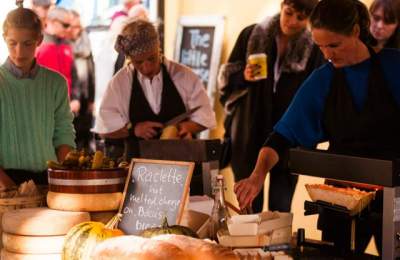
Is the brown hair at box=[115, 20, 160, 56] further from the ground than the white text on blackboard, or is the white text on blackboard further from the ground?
the brown hair at box=[115, 20, 160, 56]

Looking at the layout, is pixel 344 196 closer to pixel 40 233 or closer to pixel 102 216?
pixel 102 216

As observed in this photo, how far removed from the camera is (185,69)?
13.1 feet

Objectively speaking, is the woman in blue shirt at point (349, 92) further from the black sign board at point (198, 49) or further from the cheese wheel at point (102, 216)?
the black sign board at point (198, 49)

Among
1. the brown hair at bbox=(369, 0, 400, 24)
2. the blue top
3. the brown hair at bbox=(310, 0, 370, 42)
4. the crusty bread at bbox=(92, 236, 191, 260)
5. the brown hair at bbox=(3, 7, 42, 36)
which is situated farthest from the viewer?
the brown hair at bbox=(369, 0, 400, 24)

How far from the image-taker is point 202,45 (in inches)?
248

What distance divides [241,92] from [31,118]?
70.5 inches

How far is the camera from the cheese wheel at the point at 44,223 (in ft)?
7.62

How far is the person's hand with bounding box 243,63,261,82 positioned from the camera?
4.44 meters

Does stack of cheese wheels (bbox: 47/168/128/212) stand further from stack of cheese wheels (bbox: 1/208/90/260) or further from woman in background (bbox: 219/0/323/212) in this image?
woman in background (bbox: 219/0/323/212)

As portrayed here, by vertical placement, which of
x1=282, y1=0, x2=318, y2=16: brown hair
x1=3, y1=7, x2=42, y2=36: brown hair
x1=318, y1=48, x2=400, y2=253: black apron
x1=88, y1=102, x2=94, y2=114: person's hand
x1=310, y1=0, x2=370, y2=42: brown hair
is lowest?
x1=88, y1=102, x2=94, y2=114: person's hand

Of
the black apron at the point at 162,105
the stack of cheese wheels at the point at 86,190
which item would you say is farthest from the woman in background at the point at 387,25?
the stack of cheese wheels at the point at 86,190

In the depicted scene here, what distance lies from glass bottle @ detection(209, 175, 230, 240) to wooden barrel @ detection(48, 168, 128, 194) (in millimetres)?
358

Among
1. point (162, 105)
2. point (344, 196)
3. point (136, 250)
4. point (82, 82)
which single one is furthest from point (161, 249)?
point (82, 82)

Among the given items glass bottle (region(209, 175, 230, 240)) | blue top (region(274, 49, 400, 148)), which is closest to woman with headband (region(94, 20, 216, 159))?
blue top (region(274, 49, 400, 148))
